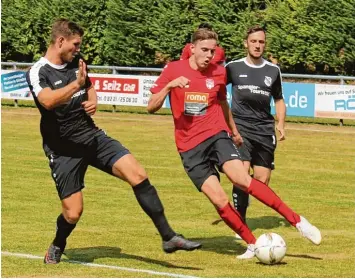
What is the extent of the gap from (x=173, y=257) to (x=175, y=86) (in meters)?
1.89

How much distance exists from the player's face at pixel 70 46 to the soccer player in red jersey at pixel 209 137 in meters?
0.89

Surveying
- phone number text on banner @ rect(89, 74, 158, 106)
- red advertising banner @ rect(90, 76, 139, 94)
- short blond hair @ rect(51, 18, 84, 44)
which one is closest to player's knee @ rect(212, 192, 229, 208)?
short blond hair @ rect(51, 18, 84, 44)

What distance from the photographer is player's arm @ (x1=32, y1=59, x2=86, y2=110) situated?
9383 mm

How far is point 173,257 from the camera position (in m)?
10.7

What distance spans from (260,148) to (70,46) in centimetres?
329

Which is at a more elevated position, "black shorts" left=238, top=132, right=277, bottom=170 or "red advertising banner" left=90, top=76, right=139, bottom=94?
"black shorts" left=238, top=132, right=277, bottom=170

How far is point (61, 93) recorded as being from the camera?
373 inches

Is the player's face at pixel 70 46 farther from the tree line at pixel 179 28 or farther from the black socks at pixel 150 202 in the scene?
the tree line at pixel 179 28

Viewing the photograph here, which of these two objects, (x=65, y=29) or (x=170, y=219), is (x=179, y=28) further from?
(x=65, y=29)

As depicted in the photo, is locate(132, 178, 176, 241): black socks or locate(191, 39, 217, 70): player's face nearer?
locate(132, 178, 176, 241): black socks

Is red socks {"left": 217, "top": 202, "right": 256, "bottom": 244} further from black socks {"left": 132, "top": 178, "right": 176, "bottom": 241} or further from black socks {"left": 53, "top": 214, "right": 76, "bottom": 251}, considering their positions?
black socks {"left": 53, "top": 214, "right": 76, "bottom": 251}

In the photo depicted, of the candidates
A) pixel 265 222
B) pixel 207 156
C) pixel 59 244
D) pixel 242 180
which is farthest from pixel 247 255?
pixel 265 222

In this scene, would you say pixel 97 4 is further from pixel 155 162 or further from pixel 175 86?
pixel 175 86

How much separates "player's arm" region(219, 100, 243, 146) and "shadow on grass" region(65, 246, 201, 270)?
172cm
